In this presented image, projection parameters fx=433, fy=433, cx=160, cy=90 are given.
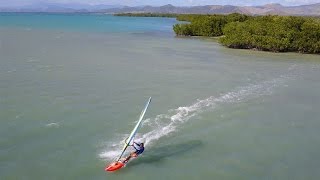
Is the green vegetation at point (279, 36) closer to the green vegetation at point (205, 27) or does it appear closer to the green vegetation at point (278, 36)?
the green vegetation at point (278, 36)

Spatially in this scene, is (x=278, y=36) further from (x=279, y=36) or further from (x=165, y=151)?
(x=165, y=151)

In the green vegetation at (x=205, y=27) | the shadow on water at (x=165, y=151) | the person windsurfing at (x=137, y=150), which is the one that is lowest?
the green vegetation at (x=205, y=27)

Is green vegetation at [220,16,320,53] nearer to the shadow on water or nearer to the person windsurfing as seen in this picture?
the shadow on water

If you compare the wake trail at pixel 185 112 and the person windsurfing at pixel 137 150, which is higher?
the person windsurfing at pixel 137 150

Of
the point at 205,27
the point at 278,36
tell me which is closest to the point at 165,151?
the point at 278,36

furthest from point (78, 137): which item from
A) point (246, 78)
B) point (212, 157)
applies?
point (246, 78)

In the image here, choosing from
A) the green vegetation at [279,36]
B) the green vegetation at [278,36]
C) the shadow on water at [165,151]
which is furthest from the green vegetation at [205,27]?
the shadow on water at [165,151]

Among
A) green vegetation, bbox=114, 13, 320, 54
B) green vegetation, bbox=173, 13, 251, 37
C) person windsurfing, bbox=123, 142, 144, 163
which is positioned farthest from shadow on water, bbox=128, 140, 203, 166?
green vegetation, bbox=173, 13, 251, 37
